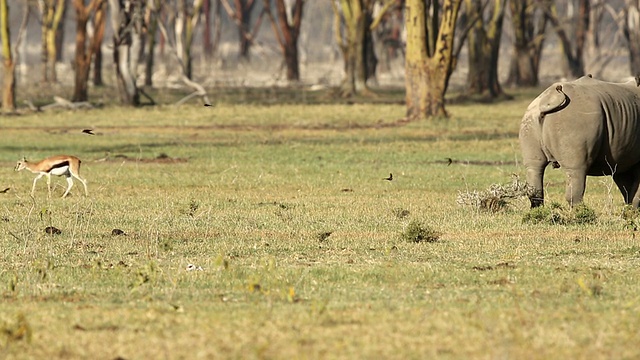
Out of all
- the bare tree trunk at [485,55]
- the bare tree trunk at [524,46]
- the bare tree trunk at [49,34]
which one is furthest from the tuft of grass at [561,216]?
the bare tree trunk at [49,34]

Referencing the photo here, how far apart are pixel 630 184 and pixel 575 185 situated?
127 cm

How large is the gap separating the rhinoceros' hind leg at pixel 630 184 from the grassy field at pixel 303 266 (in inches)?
8.4

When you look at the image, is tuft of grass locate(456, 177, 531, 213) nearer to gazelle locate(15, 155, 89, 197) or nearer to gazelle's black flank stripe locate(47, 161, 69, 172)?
gazelle locate(15, 155, 89, 197)

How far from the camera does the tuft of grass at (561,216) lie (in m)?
14.2

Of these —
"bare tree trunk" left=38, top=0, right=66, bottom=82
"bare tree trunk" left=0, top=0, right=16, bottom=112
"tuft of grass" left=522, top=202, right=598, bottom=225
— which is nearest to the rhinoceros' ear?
"tuft of grass" left=522, top=202, right=598, bottom=225

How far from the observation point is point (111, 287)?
10.3 m

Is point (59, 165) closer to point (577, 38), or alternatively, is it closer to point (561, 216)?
point (561, 216)

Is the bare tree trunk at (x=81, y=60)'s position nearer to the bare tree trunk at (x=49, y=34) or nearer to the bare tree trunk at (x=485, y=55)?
the bare tree trunk at (x=485, y=55)

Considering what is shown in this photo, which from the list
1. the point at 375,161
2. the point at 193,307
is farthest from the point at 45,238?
the point at 375,161

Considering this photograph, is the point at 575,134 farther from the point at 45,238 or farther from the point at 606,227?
the point at 45,238

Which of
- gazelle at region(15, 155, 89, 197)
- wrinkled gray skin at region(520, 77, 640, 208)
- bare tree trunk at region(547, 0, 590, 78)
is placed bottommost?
bare tree trunk at region(547, 0, 590, 78)

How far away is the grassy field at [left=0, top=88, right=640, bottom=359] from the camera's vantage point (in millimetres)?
8164

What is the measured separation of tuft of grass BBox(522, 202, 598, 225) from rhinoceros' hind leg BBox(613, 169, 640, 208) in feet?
3.76

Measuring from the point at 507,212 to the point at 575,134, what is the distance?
5.42 feet
